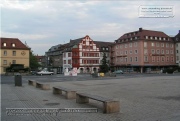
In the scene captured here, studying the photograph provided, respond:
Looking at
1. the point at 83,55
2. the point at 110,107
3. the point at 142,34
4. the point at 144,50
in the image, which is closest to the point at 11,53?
the point at 83,55

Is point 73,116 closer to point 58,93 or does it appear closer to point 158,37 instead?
point 58,93

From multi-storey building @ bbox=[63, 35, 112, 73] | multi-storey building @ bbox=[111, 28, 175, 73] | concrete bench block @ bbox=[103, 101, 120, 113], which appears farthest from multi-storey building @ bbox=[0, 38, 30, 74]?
concrete bench block @ bbox=[103, 101, 120, 113]

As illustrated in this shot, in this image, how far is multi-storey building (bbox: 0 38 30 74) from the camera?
247ft

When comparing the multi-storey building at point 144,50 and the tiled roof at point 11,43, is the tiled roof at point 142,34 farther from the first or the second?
the tiled roof at point 11,43

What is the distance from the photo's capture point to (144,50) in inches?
3499

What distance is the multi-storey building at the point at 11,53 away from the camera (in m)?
75.2

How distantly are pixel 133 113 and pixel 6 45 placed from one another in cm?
7252

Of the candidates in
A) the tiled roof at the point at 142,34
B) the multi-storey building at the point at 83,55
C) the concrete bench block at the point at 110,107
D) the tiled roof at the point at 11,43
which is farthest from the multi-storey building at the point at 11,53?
the concrete bench block at the point at 110,107

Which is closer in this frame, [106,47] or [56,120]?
[56,120]

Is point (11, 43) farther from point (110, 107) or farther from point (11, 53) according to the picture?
point (110, 107)

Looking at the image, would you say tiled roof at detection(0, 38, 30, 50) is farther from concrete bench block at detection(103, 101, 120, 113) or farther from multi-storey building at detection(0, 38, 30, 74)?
concrete bench block at detection(103, 101, 120, 113)

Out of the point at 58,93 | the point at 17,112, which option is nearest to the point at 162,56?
the point at 58,93

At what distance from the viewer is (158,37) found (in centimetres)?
9394

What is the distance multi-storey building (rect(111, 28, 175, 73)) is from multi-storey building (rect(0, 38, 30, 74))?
3919 centimetres
